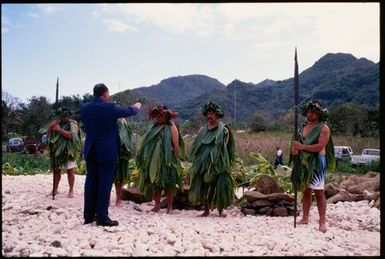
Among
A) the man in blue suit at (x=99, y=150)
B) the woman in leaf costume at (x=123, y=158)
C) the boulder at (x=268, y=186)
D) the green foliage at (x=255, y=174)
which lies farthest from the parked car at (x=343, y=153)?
the man in blue suit at (x=99, y=150)

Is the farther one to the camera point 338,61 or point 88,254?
point 338,61

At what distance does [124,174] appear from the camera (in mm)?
6641

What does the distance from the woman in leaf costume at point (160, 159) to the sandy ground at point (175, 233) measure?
1.05ft

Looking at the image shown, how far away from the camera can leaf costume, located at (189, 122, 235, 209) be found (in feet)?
19.9

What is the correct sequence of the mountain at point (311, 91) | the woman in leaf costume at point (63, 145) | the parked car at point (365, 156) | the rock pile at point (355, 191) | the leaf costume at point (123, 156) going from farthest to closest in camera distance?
the mountain at point (311, 91) < the parked car at point (365, 156) < the rock pile at point (355, 191) < the woman in leaf costume at point (63, 145) < the leaf costume at point (123, 156)

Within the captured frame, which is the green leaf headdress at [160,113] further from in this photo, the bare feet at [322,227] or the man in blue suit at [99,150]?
the bare feet at [322,227]

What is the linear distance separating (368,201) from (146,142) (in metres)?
3.43

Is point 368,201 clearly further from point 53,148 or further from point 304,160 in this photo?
point 53,148

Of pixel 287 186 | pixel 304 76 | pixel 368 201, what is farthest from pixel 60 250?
pixel 304 76

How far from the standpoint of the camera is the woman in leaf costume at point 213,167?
608 cm

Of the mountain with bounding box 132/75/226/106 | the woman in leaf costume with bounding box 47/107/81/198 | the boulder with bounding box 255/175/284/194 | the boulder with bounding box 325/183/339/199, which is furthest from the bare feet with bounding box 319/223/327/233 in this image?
the mountain with bounding box 132/75/226/106

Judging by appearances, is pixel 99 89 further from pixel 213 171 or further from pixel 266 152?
pixel 266 152

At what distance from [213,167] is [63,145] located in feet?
7.88

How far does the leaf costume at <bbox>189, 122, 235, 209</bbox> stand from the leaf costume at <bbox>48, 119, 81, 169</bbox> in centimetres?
200
